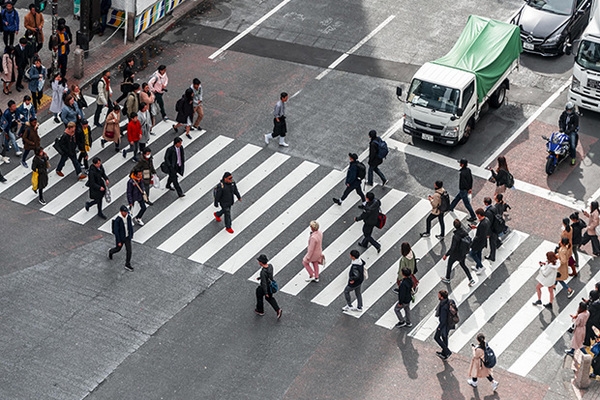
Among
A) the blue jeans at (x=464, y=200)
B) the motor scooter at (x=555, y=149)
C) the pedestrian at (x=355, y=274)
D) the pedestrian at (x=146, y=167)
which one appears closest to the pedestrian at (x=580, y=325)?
the pedestrian at (x=355, y=274)

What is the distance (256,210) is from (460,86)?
23.6 ft

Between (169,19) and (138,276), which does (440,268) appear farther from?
(169,19)

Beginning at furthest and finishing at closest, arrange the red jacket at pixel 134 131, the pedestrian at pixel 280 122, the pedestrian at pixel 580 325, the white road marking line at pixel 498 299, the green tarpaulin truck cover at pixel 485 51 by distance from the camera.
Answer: the green tarpaulin truck cover at pixel 485 51
the pedestrian at pixel 280 122
the red jacket at pixel 134 131
the white road marking line at pixel 498 299
the pedestrian at pixel 580 325

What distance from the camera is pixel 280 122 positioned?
36.0 meters

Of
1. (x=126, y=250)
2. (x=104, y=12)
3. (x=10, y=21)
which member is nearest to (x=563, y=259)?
(x=126, y=250)

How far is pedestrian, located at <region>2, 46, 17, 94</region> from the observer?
37562 millimetres

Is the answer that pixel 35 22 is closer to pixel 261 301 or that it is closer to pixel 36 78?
pixel 36 78

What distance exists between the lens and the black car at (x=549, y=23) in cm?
4138

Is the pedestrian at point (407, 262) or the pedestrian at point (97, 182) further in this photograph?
the pedestrian at point (97, 182)

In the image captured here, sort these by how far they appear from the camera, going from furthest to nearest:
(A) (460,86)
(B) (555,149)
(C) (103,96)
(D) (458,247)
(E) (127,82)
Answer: (E) (127,82)
(C) (103,96)
(A) (460,86)
(B) (555,149)
(D) (458,247)

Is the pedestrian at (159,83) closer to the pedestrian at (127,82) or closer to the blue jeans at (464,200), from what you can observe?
the pedestrian at (127,82)

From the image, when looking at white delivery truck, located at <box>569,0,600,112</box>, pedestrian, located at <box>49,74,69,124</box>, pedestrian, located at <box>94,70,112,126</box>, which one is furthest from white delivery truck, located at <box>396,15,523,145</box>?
pedestrian, located at <box>49,74,69,124</box>

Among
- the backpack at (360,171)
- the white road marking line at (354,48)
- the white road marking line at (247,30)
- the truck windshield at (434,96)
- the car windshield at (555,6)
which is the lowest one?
the white road marking line at (247,30)

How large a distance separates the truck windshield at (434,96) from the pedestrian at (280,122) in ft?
12.1
